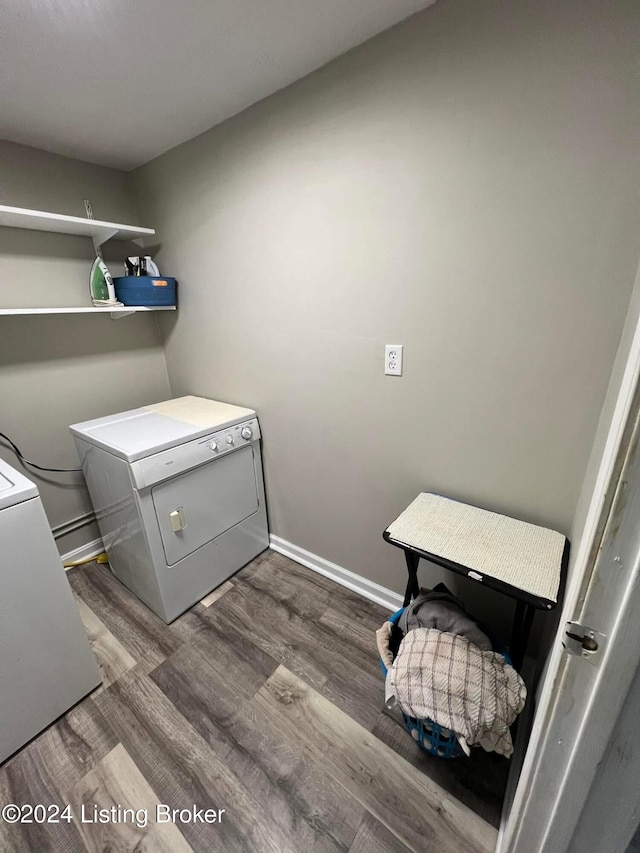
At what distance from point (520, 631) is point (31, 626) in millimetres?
1606

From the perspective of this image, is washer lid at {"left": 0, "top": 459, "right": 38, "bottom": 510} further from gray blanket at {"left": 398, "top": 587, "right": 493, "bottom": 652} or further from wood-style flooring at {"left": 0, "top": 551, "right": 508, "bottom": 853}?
gray blanket at {"left": 398, "top": 587, "right": 493, "bottom": 652}

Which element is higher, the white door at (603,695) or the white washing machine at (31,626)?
the white door at (603,695)

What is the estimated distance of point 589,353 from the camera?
966mm

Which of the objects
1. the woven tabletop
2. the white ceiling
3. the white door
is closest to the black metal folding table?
the woven tabletop

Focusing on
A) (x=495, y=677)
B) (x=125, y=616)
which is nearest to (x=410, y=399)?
(x=495, y=677)

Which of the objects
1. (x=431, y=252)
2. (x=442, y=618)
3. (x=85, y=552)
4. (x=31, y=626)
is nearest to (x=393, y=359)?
(x=431, y=252)

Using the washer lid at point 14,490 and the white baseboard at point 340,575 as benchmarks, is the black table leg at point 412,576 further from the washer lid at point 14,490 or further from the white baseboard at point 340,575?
the washer lid at point 14,490

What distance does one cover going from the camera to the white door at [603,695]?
1.30ft

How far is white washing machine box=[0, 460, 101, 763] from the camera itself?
1.07 m

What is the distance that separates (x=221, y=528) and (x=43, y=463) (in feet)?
3.42

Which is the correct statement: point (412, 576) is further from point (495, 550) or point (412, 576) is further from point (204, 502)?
point (204, 502)

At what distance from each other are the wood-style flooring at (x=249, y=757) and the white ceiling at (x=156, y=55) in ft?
7.13

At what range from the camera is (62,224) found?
1570mm

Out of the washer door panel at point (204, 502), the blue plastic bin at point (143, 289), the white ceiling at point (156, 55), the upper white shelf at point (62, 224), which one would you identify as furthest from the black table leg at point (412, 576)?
the upper white shelf at point (62, 224)
